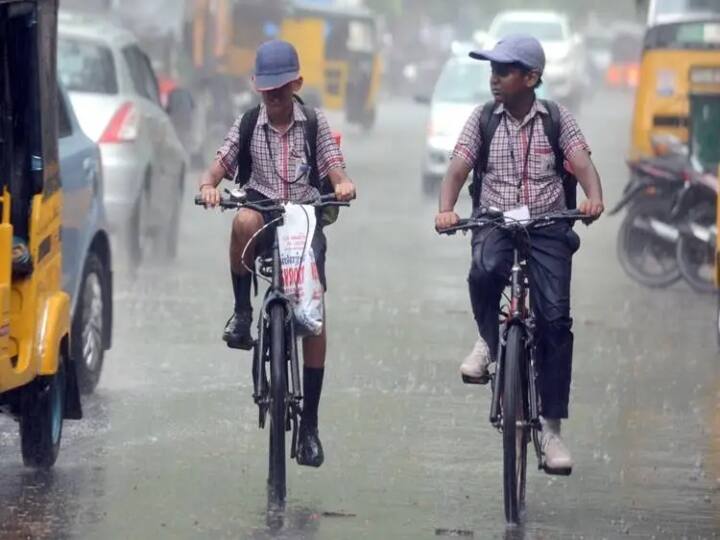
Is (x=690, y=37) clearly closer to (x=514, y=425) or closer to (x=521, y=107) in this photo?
(x=521, y=107)

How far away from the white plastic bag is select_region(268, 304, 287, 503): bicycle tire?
13 centimetres

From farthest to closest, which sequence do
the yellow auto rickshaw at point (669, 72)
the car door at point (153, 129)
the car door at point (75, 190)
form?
the yellow auto rickshaw at point (669, 72), the car door at point (153, 129), the car door at point (75, 190)

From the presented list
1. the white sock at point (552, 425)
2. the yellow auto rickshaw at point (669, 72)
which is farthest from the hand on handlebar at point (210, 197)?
the yellow auto rickshaw at point (669, 72)

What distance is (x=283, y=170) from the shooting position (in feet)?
25.4

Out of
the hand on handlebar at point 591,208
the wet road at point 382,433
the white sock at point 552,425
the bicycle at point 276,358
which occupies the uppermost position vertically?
the hand on handlebar at point 591,208

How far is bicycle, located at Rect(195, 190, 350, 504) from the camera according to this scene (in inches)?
289

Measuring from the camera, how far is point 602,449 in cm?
888

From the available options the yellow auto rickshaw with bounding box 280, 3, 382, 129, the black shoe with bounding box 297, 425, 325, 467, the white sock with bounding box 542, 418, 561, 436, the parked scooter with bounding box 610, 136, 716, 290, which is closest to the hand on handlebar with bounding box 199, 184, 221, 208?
the black shoe with bounding box 297, 425, 325, 467

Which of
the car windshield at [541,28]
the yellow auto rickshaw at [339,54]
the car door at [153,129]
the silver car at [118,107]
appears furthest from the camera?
the car windshield at [541,28]

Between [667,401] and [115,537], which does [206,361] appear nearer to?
[667,401]

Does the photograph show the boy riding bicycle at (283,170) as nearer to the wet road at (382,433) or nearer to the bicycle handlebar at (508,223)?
the wet road at (382,433)

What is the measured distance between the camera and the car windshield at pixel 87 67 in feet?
49.4

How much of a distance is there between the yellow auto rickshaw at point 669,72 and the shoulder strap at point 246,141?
36.1 feet

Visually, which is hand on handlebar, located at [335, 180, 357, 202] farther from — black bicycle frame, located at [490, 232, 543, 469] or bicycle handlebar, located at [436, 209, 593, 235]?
black bicycle frame, located at [490, 232, 543, 469]
